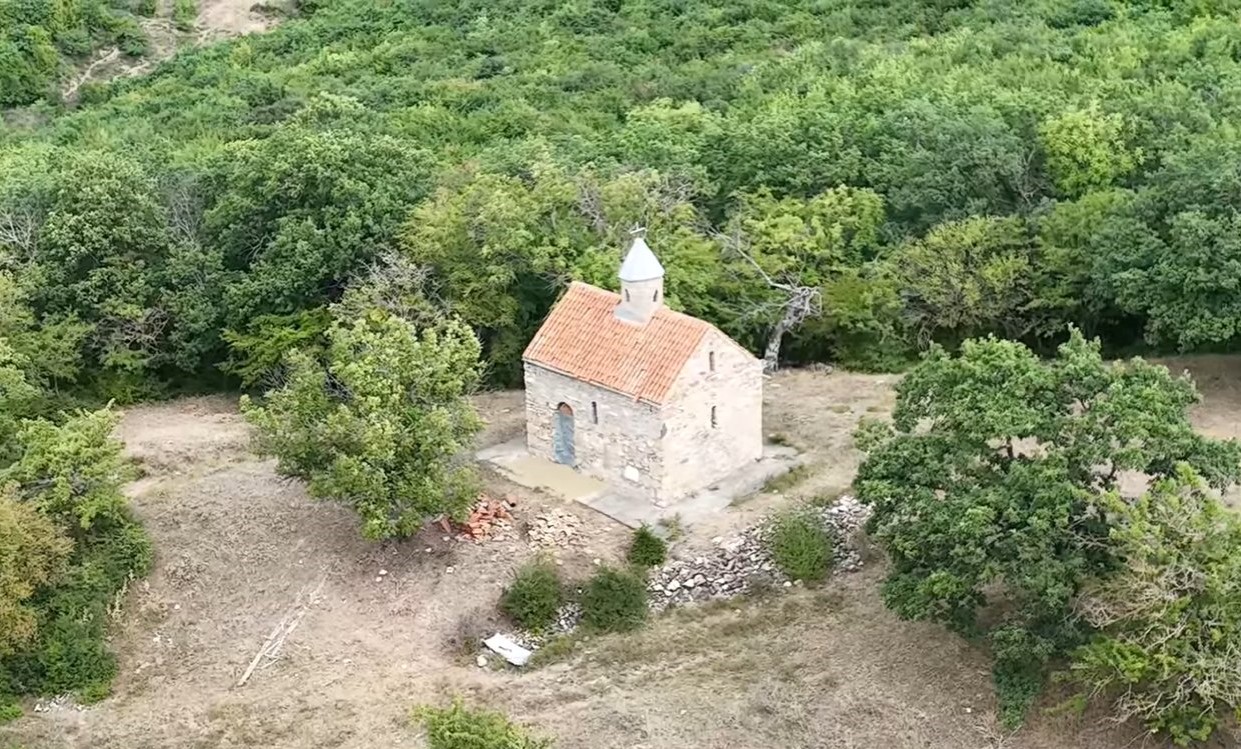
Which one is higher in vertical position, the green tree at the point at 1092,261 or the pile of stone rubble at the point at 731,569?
the green tree at the point at 1092,261

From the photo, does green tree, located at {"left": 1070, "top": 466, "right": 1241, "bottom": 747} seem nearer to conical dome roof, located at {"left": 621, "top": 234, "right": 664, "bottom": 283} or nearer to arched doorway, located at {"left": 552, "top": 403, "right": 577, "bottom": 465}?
conical dome roof, located at {"left": 621, "top": 234, "right": 664, "bottom": 283}

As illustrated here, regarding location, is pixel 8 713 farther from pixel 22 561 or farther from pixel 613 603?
pixel 613 603

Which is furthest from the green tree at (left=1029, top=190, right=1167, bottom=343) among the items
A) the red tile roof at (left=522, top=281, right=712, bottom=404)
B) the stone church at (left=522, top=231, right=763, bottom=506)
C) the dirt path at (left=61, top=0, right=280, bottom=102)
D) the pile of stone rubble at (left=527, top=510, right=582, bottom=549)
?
the dirt path at (left=61, top=0, right=280, bottom=102)

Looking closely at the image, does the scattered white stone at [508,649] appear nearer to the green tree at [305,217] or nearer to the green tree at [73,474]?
the green tree at [73,474]

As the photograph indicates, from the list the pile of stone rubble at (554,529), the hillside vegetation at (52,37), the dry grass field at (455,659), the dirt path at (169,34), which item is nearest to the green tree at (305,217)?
Result: the dry grass field at (455,659)

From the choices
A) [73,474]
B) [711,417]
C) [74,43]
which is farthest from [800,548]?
[74,43]

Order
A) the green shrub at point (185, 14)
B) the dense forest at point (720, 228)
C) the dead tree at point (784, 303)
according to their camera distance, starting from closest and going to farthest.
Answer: the dense forest at point (720, 228) → the dead tree at point (784, 303) → the green shrub at point (185, 14)
